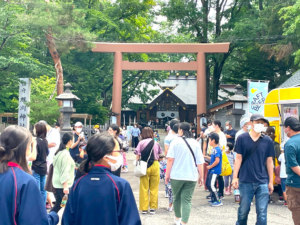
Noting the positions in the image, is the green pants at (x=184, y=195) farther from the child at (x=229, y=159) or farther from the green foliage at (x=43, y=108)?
the green foliage at (x=43, y=108)

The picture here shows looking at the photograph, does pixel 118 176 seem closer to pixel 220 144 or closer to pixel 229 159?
pixel 220 144

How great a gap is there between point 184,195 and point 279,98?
4466mm

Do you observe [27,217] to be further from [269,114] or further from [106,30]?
[106,30]

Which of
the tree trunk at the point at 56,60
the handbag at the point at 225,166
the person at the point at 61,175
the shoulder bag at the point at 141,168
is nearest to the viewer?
the person at the point at 61,175

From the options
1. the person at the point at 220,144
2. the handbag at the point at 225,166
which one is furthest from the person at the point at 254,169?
the person at the point at 220,144

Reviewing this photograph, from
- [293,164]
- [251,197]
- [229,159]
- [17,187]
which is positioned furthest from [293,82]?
[17,187]

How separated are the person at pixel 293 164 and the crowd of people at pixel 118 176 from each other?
0.01 m

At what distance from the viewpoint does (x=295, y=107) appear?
933cm

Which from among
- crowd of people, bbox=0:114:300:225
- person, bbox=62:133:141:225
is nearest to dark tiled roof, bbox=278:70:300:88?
crowd of people, bbox=0:114:300:225

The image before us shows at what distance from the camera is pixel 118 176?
534 cm

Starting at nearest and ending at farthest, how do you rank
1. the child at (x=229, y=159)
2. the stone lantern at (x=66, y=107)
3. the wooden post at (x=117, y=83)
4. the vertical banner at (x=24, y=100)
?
1. the child at (x=229, y=159)
2. the vertical banner at (x=24, y=100)
3. the stone lantern at (x=66, y=107)
4. the wooden post at (x=117, y=83)

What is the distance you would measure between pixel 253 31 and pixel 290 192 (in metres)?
21.8

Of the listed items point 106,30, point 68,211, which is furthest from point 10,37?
point 68,211

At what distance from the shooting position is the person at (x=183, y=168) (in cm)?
626
